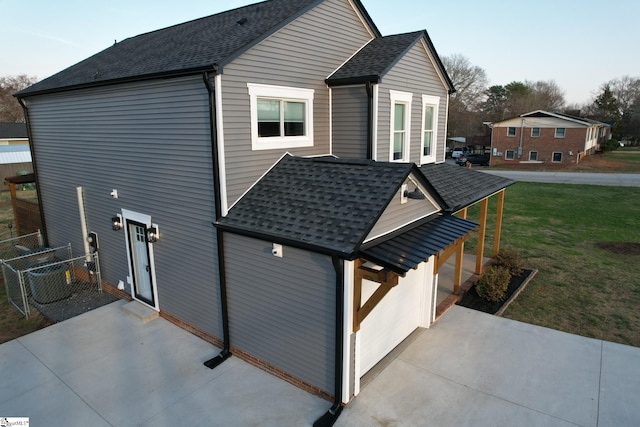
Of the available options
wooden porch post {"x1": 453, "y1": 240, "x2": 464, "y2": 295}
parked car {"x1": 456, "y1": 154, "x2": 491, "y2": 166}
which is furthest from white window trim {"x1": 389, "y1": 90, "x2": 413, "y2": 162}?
parked car {"x1": 456, "y1": 154, "x2": 491, "y2": 166}

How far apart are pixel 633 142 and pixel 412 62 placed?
3229 inches

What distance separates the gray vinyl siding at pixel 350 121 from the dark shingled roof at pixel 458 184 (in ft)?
6.31

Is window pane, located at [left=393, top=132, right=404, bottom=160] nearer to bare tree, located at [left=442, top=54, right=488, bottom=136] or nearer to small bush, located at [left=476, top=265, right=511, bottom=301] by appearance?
small bush, located at [left=476, top=265, right=511, bottom=301]

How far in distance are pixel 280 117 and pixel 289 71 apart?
3.32 feet

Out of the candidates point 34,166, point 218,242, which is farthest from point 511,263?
point 34,166

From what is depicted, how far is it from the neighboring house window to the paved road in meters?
29.2

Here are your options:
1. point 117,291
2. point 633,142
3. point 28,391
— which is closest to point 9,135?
point 117,291

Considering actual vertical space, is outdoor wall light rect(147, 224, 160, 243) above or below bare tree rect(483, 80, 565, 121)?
below

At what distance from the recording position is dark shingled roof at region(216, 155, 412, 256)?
5949 mm

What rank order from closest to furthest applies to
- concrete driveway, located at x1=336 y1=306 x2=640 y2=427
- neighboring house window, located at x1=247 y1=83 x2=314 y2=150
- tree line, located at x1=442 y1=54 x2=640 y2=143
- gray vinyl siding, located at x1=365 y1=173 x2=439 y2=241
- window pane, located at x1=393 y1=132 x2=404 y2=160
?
concrete driveway, located at x1=336 y1=306 x2=640 y2=427
gray vinyl siding, located at x1=365 y1=173 x2=439 y2=241
neighboring house window, located at x1=247 y1=83 x2=314 y2=150
window pane, located at x1=393 y1=132 x2=404 y2=160
tree line, located at x1=442 y1=54 x2=640 y2=143

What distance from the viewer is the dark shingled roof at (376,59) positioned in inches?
351

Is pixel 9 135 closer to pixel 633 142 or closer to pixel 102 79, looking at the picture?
pixel 102 79

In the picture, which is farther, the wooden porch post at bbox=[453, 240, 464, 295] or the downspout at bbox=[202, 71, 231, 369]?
the wooden porch post at bbox=[453, 240, 464, 295]

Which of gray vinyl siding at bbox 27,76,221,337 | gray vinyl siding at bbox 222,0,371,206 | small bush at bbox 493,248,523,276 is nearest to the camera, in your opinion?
gray vinyl siding at bbox 222,0,371,206
